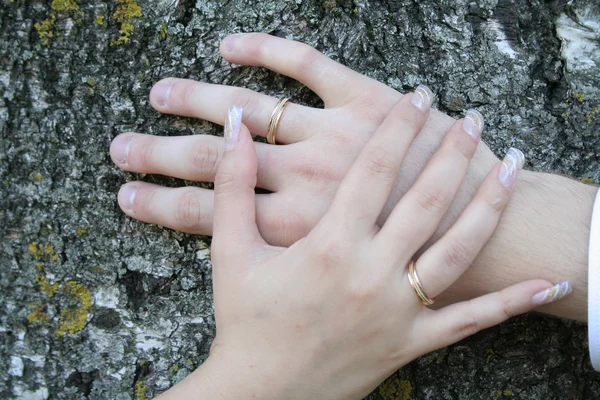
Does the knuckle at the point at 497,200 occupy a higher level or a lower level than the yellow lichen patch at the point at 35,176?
lower

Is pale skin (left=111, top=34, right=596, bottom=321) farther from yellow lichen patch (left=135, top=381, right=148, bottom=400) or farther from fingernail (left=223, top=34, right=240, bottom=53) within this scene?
yellow lichen patch (left=135, top=381, right=148, bottom=400)

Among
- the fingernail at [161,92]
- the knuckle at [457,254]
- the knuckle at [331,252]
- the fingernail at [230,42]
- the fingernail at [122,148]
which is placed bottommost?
the knuckle at [457,254]

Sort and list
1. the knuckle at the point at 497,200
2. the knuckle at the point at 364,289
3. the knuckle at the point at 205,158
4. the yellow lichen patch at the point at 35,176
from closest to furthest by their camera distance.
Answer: the knuckle at the point at 364,289 → the knuckle at the point at 497,200 → the knuckle at the point at 205,158 → the yellow lichen patch at the point at 35,176

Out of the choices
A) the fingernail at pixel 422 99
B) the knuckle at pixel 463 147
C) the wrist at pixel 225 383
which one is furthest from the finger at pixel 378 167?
the wrist at pixel 225 383

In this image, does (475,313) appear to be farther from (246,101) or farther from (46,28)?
(46,28)

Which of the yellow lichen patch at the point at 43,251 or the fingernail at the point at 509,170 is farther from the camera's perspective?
the yellow lichen patch at the point at 43,251

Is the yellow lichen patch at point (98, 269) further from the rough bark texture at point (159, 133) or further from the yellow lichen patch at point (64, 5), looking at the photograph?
the yellow lichen patch at point (64, 5)

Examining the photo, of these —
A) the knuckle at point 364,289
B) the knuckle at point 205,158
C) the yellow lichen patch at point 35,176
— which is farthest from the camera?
the yellow lichen patch at point 35,176

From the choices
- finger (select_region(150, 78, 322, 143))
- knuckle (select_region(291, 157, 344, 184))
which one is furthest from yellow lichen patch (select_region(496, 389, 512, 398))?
finger (select_region(150, 78, 322, 143))
